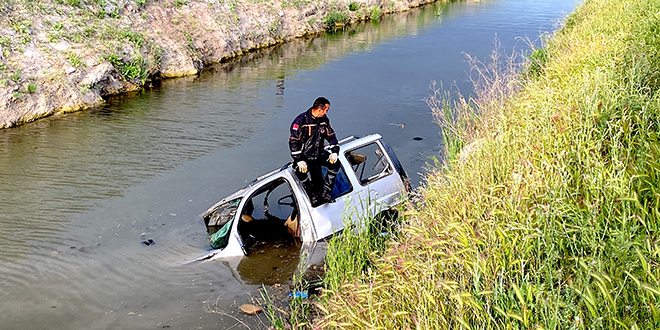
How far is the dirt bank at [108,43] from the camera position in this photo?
56.7 ft

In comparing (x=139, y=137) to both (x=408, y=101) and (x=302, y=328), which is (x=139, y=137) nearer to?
(x=408, y=101)

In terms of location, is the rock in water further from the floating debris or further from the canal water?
the floating debris

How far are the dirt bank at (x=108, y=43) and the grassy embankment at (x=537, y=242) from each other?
47.2ft

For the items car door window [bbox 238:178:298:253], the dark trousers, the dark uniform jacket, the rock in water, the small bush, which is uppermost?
the small bush

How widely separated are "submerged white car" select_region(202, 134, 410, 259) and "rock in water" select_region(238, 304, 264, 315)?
3.80 ft

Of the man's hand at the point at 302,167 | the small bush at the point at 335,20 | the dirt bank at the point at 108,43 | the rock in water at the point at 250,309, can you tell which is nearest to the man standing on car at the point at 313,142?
the man's hand at the point at 302,167

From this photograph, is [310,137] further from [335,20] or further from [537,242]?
[335,20]

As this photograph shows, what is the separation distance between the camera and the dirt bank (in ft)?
56.7

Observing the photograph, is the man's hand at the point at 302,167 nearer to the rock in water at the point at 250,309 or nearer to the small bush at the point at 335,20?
the rock in water at the point at 250,309

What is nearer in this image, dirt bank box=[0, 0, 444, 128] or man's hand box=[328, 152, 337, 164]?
man's hand box=[328, 152, 337, 164]

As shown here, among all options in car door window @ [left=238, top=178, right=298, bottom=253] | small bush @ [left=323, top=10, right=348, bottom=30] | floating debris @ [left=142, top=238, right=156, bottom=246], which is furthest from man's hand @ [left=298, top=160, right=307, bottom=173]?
small bush @ [left=323, top=10, right=348, bottom=30]

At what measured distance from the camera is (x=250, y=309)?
718 centimetres

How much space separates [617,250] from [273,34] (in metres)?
26.2

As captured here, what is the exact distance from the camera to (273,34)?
93.5ft
